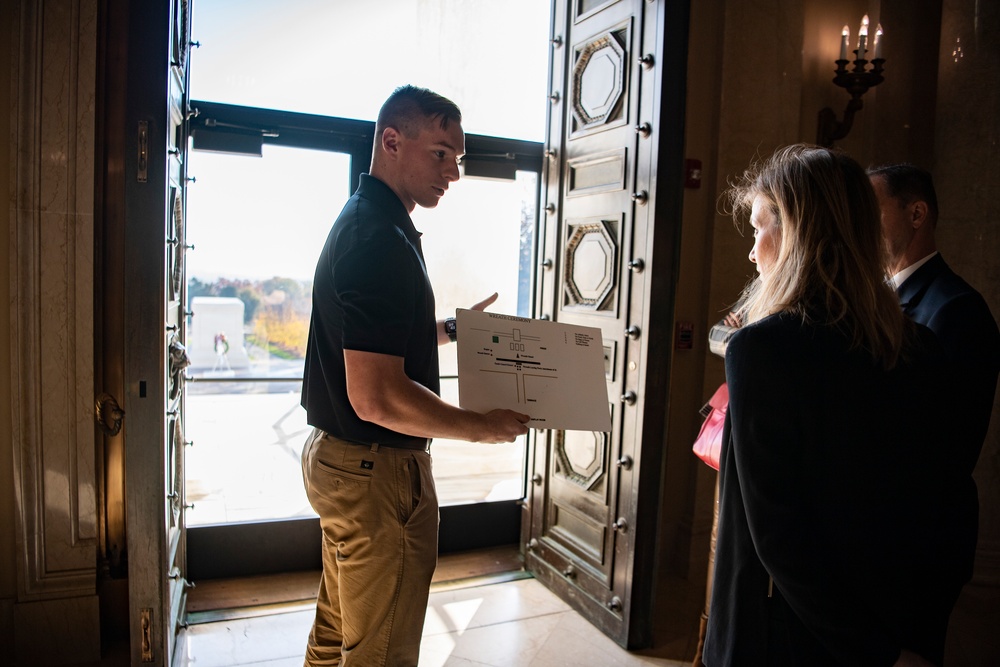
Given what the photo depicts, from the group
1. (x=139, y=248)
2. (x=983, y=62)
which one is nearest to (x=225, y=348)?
(x=139, y=248)

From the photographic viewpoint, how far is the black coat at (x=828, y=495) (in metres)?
0.98

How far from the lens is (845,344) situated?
1009mm

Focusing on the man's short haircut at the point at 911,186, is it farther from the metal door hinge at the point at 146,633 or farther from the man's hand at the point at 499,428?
the metal door hinge at the point at 146,633

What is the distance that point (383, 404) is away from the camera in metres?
1.53

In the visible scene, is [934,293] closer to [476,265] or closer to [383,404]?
[383,404]

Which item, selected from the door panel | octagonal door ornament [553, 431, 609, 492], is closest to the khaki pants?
the door panel

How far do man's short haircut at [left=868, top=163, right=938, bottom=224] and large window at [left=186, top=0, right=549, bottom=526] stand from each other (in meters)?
1.97

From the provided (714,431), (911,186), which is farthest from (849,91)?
(714,431)

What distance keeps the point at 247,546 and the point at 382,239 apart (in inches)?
86.3

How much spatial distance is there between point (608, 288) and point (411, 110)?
138 cm

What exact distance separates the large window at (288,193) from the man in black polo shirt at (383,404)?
1549 mm

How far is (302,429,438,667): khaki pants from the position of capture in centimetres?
162

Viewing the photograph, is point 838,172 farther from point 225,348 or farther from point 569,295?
point 225,348

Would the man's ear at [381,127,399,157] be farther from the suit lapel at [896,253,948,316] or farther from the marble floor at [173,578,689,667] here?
the marble floor at [173,578,689,667]
